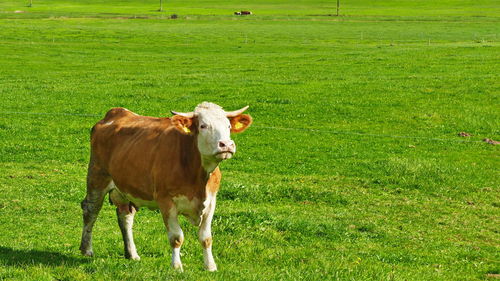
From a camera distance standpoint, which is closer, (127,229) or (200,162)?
(200,162)

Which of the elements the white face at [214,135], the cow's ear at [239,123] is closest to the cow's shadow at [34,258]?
the white face at [214,135]

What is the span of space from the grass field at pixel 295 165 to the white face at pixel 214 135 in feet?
5.42

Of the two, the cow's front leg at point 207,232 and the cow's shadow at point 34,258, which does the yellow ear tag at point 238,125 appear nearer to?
the cow's front leg at point 207,232

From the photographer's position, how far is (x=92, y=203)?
37.0ft

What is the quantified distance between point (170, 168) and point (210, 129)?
3.05 feet

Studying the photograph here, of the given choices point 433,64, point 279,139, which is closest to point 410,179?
point 279,139

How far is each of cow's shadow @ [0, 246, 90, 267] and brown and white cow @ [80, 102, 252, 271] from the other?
46cm

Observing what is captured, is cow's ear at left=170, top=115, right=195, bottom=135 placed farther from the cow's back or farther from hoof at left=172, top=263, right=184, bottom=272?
hoof at left=172, top=263, right=184, bottom=272

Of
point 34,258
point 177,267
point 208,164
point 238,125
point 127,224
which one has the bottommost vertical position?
point 34,258

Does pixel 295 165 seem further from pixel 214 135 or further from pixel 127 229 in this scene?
pixel 214 135

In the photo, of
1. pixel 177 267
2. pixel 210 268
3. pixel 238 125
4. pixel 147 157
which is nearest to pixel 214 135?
pixel 238 125

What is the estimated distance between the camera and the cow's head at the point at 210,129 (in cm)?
899

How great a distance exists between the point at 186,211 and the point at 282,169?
11923mm

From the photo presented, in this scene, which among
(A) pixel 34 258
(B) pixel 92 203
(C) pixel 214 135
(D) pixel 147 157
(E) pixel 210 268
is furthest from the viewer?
(B) pixel 92 203
